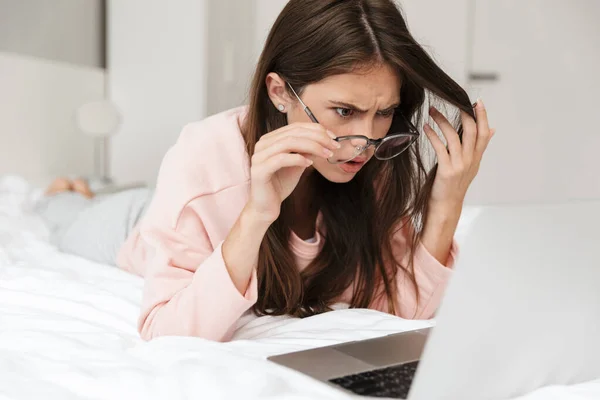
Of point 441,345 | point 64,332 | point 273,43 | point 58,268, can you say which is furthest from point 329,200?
point 441,345

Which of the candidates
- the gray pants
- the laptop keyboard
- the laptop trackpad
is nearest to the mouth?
the laptop trackpad

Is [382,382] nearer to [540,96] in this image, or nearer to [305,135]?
[305,135]

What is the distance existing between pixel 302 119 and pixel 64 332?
0.48 meters

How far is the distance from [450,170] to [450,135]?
0.19 feet

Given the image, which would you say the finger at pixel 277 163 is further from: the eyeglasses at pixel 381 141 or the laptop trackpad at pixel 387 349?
the laptop trackpad at pixel 387 349

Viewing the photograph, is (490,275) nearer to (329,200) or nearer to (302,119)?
(302,119)

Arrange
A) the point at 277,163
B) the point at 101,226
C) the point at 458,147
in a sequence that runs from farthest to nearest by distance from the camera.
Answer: the point at 101,226 → the point at 458,147 → the point at 277,163

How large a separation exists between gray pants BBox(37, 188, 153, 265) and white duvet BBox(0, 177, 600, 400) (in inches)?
5.5

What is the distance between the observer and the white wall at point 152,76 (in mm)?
2951

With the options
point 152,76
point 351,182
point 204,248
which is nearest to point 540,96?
point 152,76

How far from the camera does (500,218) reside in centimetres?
52

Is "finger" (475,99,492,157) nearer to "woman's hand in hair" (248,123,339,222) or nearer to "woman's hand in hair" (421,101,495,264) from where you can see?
"woman's hand in hair" (421,101,495,264)

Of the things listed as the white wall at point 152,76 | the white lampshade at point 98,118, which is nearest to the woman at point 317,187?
the white lampshade at point 98,118

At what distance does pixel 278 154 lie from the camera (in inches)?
35.2
